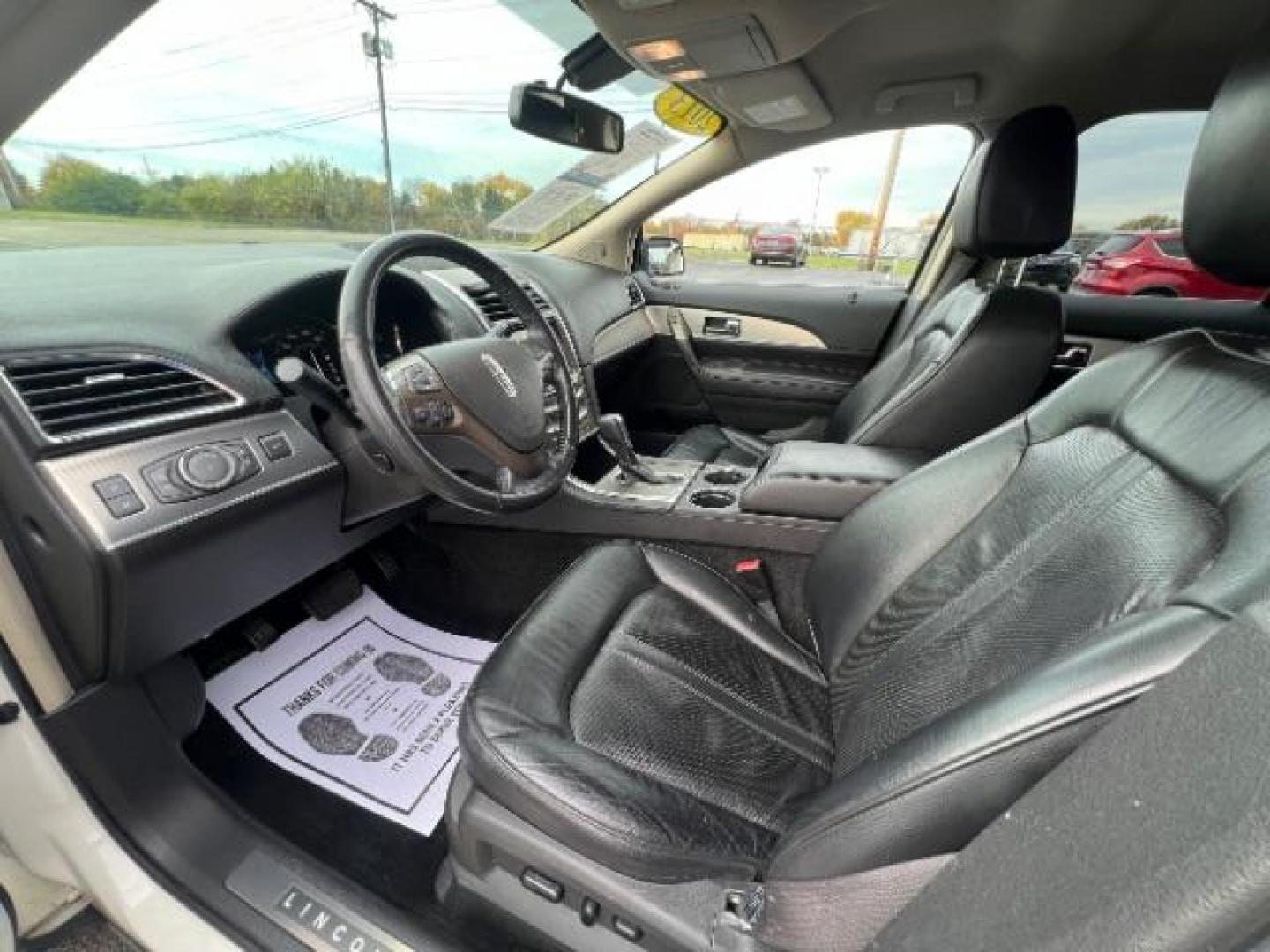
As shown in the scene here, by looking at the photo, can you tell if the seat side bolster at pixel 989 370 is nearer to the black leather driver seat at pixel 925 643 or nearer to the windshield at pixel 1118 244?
the black leather driver seat at pixel 925 643

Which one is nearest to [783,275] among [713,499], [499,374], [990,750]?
[713,499]

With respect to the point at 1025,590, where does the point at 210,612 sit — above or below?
below

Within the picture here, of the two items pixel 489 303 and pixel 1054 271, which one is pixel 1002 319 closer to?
pixel 1054 271

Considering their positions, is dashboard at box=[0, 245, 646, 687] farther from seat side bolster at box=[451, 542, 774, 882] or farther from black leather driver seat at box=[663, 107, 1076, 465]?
black leather driver seat at box=[663, 107, 1076, 465]

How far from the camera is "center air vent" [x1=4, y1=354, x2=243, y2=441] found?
818 mm

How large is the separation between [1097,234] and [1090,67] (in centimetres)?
44

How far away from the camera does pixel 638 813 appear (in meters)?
0.73

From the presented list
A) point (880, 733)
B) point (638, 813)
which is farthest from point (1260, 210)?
point (638, 813)

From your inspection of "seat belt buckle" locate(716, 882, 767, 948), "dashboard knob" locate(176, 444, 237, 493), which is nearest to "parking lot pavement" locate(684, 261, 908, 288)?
"dashboard knob" locate(176, 444, 237, 493)

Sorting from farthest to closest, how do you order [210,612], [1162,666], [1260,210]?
[210,612]
[1260,210]
[1162,666]

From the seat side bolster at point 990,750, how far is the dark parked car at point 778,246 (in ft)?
7.04

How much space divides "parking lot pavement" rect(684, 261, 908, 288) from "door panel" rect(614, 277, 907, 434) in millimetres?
34

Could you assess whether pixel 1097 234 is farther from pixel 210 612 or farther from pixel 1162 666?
pixel 210 612

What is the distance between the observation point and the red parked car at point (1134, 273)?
6.06 feet
